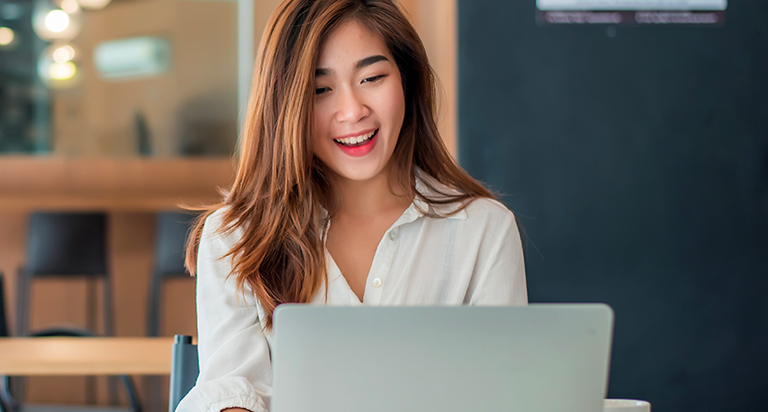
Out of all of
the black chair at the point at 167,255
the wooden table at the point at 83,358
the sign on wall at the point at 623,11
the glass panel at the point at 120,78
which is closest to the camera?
the wooden table at the point at 83,358

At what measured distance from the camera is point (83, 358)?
7.49 ft

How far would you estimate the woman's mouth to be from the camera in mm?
1376

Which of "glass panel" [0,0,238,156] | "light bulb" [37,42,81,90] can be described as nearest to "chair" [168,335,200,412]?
"glass panel" [0,0,238,156]

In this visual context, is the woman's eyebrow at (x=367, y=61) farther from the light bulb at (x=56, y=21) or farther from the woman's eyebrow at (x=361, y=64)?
the light bulb at (x=56, y=21)

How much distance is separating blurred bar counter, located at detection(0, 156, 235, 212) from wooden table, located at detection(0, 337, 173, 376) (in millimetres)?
1828

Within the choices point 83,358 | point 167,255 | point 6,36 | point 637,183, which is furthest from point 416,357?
point 6,36

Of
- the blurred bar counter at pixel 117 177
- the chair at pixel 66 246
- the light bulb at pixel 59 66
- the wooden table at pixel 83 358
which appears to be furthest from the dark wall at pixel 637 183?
the light bulb at pixel 59 66

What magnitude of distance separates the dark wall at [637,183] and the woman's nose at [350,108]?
5.15ft

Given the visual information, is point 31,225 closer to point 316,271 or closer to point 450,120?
point 450,120

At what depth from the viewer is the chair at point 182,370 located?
4.40ft

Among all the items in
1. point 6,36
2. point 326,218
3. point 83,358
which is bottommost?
point 83,358

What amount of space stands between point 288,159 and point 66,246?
3.07 meters

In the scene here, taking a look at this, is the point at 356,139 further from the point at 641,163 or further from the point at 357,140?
the point at 641,163

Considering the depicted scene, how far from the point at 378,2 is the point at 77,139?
363 centimetres
